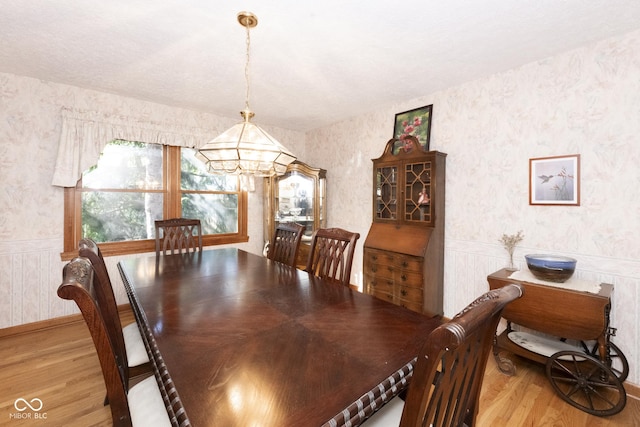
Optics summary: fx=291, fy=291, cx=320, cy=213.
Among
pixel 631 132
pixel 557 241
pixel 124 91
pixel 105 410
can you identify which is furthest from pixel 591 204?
pixel 124 91

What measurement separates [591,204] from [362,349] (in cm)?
215

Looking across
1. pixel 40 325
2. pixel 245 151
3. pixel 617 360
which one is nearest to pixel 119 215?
pixel 40 325

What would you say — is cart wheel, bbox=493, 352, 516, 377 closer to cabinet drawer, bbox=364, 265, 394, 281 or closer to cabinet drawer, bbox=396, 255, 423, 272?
cabinet drawer, bbox=396, 255, 423, 272

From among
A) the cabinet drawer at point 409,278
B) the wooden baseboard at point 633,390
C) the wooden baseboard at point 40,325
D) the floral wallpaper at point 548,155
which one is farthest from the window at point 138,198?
the wooden baseboard at point 633,390

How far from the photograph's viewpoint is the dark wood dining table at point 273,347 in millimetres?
767

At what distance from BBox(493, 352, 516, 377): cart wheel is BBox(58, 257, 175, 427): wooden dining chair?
226 cm

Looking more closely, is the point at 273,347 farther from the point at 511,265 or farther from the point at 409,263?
the point at 511,265

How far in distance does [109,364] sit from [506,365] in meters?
2.49

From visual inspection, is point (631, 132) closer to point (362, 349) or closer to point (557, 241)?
point (557, 241)

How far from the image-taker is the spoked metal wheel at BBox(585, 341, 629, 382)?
188cm

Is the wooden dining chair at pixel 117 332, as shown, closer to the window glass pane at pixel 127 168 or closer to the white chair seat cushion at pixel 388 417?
the white chair seat cushion at pixel 388 417

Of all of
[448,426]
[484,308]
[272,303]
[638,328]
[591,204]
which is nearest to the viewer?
[484,308]

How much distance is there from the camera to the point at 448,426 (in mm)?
789

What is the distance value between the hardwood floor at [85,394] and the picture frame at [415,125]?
2.12m
